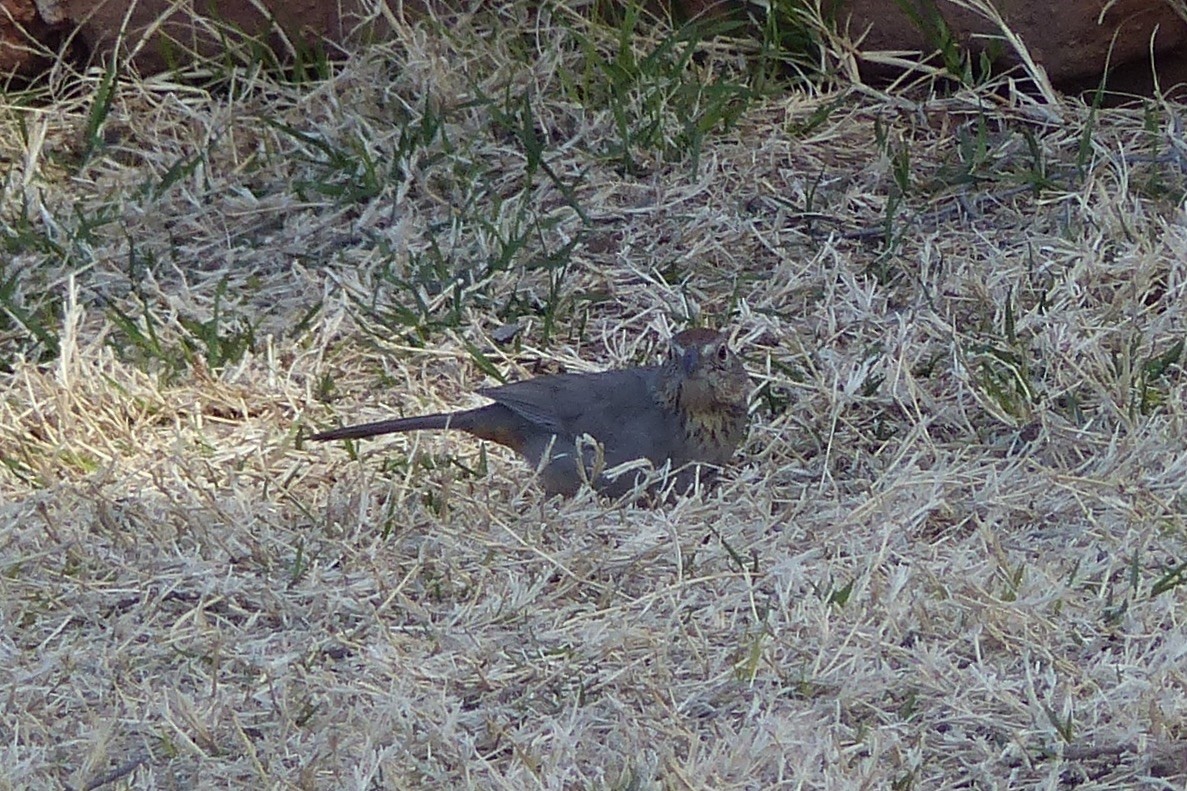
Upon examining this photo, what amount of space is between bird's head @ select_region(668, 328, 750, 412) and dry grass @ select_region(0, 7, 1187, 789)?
161mm

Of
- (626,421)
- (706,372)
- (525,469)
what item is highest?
(706,372)

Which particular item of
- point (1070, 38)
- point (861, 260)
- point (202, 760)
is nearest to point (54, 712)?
point (202, 760)

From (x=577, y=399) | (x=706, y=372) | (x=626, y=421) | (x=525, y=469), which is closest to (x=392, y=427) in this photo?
(x=525, y=469)

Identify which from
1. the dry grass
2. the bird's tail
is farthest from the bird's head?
the bird's tail

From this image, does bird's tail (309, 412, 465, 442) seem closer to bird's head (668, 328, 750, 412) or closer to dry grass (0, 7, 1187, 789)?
dry grass (0, 7, 1187, 789)

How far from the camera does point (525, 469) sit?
4383mm

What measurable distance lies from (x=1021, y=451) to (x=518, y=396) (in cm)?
111

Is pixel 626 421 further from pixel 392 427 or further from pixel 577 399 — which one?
pixel 392 427

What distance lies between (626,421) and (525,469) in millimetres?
249

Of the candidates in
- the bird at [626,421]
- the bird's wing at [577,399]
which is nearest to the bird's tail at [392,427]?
the bird at [626,421]

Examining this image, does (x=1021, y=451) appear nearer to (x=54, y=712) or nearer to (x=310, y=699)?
(x=310, y=699)

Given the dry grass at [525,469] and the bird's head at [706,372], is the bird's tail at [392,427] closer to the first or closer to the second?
the dry grass at [525,469]

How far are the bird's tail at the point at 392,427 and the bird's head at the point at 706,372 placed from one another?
506 mm

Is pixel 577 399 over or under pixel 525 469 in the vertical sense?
over
